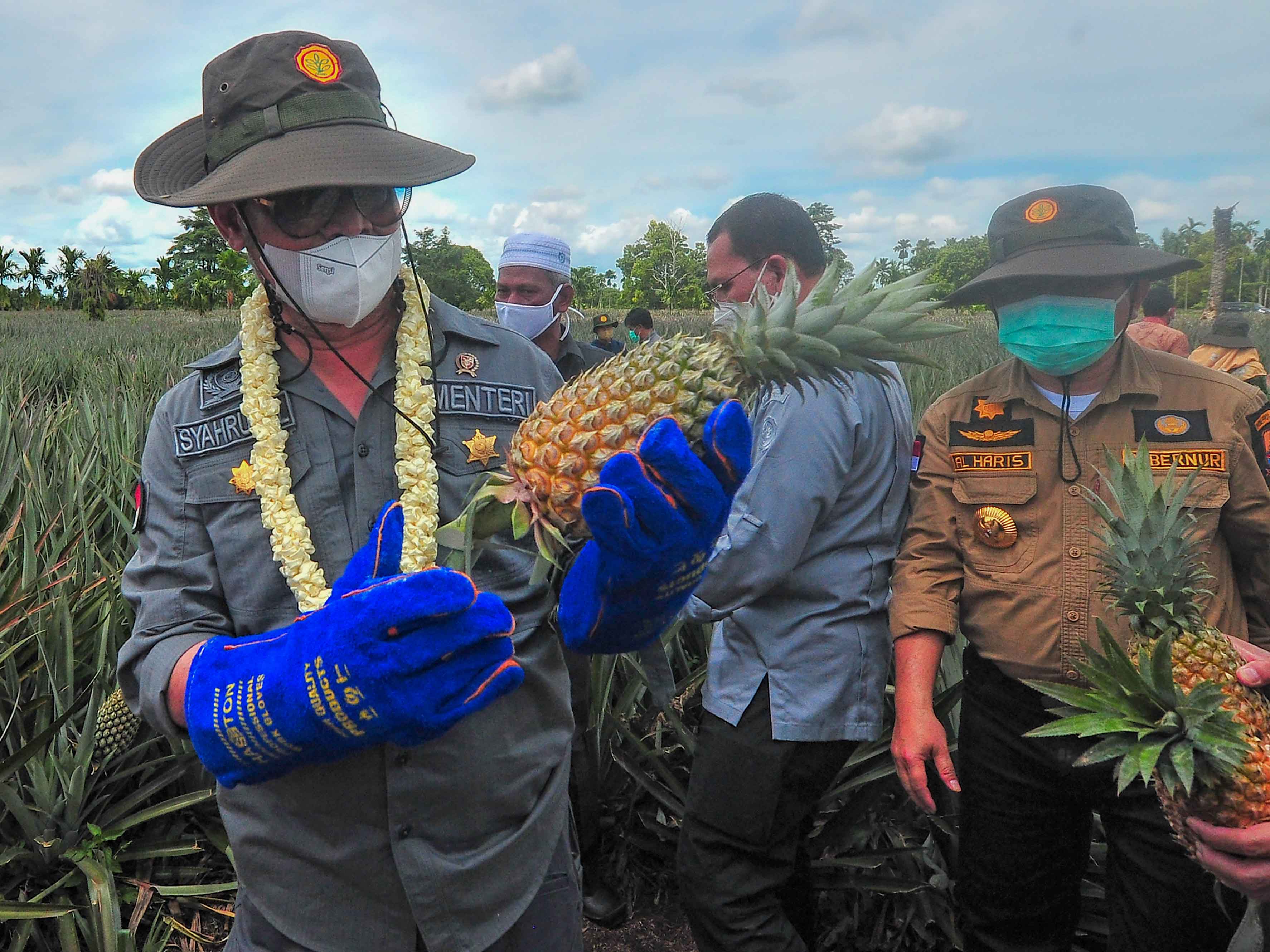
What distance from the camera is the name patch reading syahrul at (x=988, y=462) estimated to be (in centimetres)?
252

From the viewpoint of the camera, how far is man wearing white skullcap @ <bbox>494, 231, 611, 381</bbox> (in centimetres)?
495

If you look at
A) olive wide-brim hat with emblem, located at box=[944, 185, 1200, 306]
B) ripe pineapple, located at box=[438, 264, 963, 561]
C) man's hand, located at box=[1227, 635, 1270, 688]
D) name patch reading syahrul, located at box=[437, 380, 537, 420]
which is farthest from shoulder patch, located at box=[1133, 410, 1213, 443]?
name patch reading syahrul, located at box=[437, 380, 537, 420]

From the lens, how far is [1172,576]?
6.13 feet

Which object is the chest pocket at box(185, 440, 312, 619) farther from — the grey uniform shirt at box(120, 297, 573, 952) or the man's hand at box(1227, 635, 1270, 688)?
the man's hand at box(1227, 635, 1270, 688)

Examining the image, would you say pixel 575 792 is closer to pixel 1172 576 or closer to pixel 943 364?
pixel 1172 576

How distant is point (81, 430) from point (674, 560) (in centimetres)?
574

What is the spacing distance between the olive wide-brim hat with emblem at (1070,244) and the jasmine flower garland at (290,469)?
60.3 inches

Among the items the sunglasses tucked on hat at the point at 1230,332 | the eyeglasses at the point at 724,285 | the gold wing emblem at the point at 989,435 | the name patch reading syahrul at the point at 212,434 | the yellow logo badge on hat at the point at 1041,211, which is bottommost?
the gold wing emblem at the point at 989,435

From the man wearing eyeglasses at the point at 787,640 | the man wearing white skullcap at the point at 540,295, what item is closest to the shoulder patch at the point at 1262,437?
the man wearing eyeglasses at the point at 787,640

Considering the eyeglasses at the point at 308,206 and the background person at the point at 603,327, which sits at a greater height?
the background person at the point at 603,327

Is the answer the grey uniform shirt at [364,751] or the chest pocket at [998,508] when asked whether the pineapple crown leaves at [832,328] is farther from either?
the chest pocket at [998,508]

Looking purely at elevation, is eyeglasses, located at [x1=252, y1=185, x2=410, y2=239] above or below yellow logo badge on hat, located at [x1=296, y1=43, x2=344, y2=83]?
below

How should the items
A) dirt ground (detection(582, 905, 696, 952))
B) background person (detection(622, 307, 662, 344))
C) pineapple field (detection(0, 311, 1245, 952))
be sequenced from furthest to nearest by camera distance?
background person (detection(622, 307, 662, 344))
dirt ground (detection(582, 905, 696, 952))
pineapple field (detection(0, 311, 1245, 952))

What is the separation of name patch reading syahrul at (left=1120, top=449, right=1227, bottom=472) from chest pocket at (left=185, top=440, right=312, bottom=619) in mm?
2177
